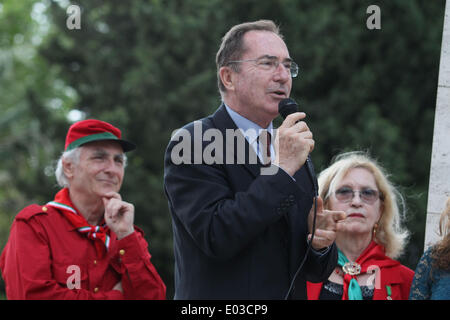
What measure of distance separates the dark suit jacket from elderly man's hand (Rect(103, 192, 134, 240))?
1.04 metres

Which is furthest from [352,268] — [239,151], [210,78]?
[210,78]

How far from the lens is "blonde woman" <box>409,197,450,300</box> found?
3.08 m

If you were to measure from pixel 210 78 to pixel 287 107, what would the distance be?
7384 millimetres

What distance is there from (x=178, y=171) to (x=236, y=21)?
27.4ft

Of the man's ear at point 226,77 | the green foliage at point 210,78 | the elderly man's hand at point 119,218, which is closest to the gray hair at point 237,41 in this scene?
the man's ear at point 226,77

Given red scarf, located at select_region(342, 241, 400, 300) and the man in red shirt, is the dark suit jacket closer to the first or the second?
the man in red shirt

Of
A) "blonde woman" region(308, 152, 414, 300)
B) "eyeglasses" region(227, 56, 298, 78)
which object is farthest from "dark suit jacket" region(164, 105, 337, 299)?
"blonde woman" region(308, 152, 414, 300)

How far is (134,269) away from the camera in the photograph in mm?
3559

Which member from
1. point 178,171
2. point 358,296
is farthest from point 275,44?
point 358,296

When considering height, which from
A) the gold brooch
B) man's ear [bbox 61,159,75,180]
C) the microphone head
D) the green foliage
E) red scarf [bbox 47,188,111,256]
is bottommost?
the gold brooch

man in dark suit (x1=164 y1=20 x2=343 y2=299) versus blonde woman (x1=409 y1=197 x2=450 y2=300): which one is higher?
man in dark suit (x1=164 y1=20 x2=343 y2=299)

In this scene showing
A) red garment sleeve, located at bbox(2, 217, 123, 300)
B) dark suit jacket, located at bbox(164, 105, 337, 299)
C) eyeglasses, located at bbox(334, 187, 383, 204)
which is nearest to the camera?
dark suit jacket, located at bbox(164, 105, 337, 299)

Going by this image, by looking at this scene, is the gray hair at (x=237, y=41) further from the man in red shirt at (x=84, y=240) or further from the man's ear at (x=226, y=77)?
the man in red shirt at (x=84, y=240)

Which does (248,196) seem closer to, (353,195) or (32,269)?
(32,269)
